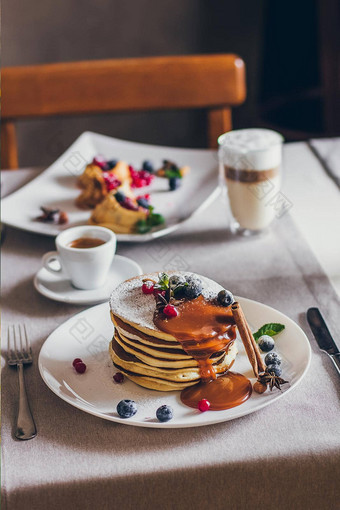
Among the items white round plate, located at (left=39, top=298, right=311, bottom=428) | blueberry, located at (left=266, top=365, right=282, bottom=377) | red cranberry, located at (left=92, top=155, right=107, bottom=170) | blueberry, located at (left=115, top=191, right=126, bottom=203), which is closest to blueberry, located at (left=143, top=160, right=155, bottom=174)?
red cranberry, located at (left=92, top=155, right=107, bottom=170)

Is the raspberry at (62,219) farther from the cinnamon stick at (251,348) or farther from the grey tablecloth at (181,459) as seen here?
the cinnamon stick at (251,348)

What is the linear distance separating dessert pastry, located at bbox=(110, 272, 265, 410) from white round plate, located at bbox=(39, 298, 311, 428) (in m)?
0.02

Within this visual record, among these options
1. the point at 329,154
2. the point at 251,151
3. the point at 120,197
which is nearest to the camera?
the point at 251,151

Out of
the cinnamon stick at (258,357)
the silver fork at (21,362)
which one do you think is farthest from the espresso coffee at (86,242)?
the cinnamon stick at (258,357)

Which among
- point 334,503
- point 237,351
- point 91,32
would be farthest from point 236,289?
point 91,32

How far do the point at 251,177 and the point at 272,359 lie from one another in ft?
1.80

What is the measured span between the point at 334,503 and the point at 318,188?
3.01ft

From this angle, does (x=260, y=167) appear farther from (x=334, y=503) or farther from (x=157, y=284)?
(x=334, y=503)

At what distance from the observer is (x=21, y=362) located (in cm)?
99

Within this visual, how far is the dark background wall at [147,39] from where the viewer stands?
3211 mm

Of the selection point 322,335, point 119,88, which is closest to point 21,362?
point 322,335

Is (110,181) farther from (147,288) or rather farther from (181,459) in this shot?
(181,459)

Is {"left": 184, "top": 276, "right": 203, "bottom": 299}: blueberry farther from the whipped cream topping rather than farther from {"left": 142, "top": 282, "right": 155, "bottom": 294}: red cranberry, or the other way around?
the whipped cream topping

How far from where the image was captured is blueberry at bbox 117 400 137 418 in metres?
0.85
